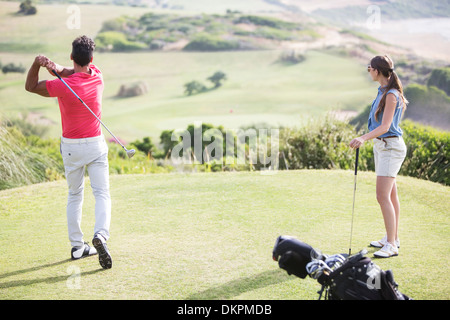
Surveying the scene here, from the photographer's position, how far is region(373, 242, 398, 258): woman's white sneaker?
427 cm

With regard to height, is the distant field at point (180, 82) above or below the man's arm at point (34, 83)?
below

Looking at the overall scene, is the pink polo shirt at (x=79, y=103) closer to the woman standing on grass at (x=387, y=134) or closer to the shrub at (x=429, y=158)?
the woman standing on grass at (x=387, y=134)

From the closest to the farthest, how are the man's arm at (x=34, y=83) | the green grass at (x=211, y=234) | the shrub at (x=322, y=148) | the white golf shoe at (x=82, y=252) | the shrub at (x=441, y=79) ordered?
the green grass at (x=211, y=234) < the man's arm at (x=34, y=83) < the white golf shoe at (x=82, y=252) < the shrub at (x=322, y=148) < the shrub at (x=441, y=79)

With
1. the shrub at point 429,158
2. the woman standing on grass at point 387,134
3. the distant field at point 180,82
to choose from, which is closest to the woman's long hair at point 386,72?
the woman standing on grass at point 387,134

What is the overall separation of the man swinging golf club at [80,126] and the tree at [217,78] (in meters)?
20.3

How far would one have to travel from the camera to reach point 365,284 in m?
2.99

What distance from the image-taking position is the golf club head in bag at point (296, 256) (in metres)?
3.28

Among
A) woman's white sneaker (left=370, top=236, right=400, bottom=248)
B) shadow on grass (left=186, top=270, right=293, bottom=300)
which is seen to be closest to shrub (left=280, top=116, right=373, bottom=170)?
woman's white sneaker (left=370, top=236, right=400, bottom=248)

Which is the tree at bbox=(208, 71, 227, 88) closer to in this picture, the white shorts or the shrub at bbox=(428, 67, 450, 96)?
the shrub at bbox=(428, 67, 450, 96)

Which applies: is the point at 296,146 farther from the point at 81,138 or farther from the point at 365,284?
the point at 365,284

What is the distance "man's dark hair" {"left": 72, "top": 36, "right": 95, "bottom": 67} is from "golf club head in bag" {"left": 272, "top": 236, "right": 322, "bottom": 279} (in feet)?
7.44

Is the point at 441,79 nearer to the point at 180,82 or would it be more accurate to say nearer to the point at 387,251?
the point at 180,82

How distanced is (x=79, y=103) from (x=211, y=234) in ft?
6.30
